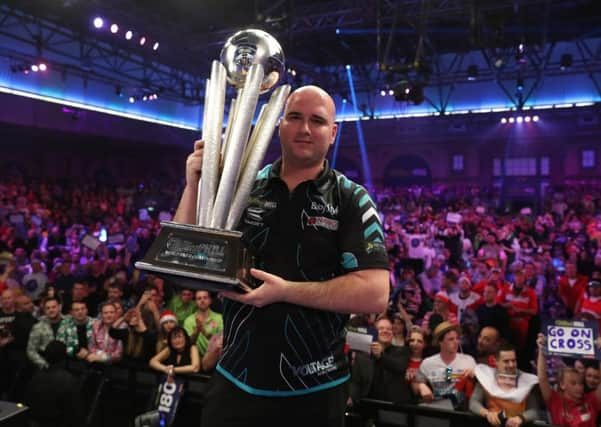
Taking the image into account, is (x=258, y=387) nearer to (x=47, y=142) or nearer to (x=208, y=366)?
(x=208, y=366)

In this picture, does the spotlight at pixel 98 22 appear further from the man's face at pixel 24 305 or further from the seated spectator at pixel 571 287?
the seated spectator at pixel 571 287

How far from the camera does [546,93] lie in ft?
66.7

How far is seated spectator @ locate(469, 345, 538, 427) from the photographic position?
13.2 feet

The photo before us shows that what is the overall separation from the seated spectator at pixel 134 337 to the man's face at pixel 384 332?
240 cm

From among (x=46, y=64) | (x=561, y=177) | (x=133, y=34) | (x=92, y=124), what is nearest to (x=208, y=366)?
(x=133, y=34)

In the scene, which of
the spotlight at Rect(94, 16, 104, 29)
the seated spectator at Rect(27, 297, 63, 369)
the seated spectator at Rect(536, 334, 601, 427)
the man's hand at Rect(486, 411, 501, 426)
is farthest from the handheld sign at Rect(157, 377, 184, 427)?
the spotlight at Rect(94, 16, 104, 29)

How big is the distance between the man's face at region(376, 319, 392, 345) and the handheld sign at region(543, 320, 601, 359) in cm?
147

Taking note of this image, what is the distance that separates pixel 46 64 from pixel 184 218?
1531 centimetres

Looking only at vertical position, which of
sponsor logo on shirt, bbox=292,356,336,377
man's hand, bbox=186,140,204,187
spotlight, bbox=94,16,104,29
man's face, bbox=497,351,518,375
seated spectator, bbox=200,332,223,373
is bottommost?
seated spectator, bbox=200,332,223,373

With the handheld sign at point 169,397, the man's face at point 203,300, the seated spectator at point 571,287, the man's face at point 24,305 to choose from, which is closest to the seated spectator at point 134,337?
the man's face at point 203,300

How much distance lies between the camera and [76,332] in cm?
570

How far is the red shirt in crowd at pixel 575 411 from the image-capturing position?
3896 millimetres

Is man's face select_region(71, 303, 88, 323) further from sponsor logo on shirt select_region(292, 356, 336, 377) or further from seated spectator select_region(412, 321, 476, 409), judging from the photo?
sponsor logo on shirt select_region(292, 356, 336, 377)

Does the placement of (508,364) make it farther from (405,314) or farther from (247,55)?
(247,55)
